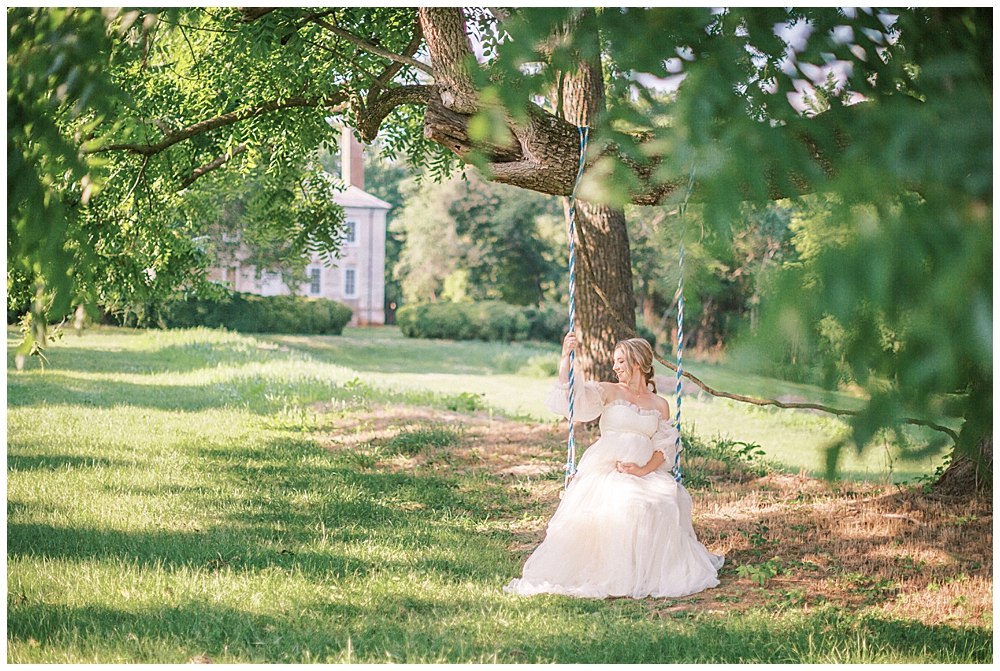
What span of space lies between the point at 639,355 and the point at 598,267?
10.5ft

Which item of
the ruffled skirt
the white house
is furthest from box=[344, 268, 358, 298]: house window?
the ruffled skirt

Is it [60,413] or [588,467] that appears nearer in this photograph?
[588,467]

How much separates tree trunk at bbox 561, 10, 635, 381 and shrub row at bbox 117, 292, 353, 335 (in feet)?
48.7

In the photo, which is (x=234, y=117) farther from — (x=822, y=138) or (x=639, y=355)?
(x=822, y=138)

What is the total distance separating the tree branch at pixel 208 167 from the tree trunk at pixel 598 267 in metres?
3.12

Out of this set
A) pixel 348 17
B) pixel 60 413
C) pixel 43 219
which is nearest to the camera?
pixel 43 219

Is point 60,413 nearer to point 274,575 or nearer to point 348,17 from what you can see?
point 348,17

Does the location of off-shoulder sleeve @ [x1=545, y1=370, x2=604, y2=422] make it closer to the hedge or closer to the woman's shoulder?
the woman's shoulder

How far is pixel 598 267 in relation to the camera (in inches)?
312

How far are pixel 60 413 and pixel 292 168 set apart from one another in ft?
15.3

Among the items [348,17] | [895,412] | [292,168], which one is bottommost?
[895,412]

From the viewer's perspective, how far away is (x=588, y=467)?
4848 mm

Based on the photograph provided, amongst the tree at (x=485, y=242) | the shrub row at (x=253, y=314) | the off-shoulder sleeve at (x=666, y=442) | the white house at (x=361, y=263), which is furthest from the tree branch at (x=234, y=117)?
the white house at (x=361, y=263)

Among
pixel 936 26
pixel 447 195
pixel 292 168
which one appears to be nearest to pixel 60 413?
pixel 292 168
